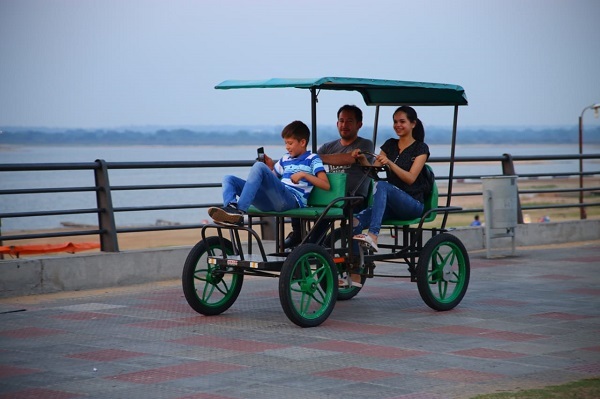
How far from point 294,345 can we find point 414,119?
10.7 feet

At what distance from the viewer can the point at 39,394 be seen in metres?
7.02

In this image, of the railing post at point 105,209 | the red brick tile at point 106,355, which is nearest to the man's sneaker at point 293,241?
the red brick tile at point 106,355

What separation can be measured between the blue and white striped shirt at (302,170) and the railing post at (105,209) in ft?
11.4

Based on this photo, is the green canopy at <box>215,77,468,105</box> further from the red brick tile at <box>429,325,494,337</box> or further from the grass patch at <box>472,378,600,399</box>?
the grass patch at <box>472,378,600,399</box>

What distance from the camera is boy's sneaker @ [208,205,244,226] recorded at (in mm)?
9586

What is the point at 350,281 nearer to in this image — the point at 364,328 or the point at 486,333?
the point at 364,328

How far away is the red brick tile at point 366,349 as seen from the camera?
8.38 metres

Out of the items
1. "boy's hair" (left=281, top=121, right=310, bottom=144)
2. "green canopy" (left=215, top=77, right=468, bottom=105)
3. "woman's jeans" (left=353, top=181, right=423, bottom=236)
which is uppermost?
"green canopy" (left=215, top=77, right=468, bottom=105)

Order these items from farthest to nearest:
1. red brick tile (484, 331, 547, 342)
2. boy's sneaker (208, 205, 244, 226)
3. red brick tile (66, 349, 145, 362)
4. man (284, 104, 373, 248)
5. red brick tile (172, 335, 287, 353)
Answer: man (284, 104, 373, 248), boy's sneaker (208, 205, 244, 226), red brick tile (484, 331, 547, 342), red brick tile (172, 335, 287, 353), red brick tile (66, 349, 145, 362)

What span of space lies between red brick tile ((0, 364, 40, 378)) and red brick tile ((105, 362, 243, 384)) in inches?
26.9

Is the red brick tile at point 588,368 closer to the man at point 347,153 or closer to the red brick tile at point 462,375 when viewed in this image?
the red brick tile at point 462,375

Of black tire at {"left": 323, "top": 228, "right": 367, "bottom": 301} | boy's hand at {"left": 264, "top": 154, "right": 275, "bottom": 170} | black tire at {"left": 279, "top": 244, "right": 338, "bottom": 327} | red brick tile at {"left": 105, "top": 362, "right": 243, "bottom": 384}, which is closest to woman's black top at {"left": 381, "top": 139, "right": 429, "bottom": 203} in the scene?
black tire at {"left": 323, "top": 228, "right": 367, "bottom": 301}

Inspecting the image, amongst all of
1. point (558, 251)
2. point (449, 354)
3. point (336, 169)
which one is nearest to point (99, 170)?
point (336, 169)

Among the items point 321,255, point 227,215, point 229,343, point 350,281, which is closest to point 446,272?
point 350,281
